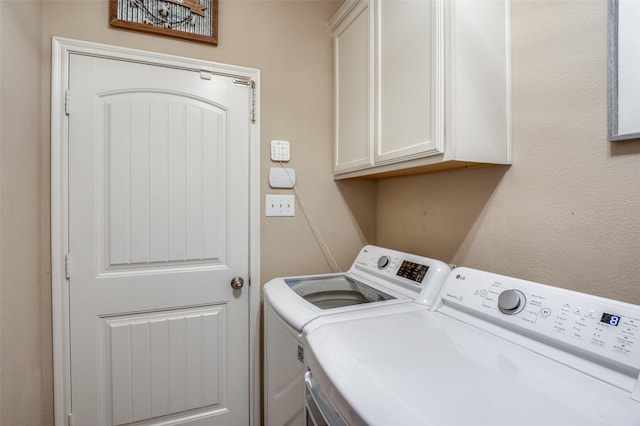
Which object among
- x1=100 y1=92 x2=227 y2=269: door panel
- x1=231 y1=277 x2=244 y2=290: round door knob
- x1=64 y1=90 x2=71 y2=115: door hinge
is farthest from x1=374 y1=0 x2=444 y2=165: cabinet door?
x1=64 y1=90 x2=71 y2=115: door hinge

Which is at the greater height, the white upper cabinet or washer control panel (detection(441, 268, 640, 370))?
the white upper cabinet

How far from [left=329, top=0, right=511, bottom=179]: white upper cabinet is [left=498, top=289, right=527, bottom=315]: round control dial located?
469mm

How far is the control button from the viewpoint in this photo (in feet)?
5.14

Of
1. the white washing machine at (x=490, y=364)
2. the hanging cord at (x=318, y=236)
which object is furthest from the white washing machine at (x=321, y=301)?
the hanging cord at (x=318, y=236)

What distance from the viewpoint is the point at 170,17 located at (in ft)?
5.24

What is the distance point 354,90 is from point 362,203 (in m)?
0.71

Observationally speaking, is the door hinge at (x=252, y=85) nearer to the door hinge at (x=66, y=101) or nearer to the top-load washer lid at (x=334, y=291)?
the door hinge at (x=66, y=101)

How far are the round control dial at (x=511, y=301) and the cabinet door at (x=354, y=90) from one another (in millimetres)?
827

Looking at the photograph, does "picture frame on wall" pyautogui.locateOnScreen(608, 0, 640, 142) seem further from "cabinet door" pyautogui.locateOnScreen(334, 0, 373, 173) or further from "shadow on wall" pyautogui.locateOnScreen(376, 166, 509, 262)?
"cabinet door" pyautogui.locateOnScreen(334, 0, 373, 173)

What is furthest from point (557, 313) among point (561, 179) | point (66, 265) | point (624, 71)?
point (66, 265)

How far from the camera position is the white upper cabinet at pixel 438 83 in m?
1.11

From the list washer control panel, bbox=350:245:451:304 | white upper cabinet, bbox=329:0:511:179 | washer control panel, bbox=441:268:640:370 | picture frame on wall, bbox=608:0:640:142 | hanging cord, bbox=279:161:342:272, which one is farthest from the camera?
hanging cord, bbox=279:161:342:272

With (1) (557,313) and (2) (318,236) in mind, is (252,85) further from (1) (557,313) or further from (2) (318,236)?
(1) (557,313)

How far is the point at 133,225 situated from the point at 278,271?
789mm
